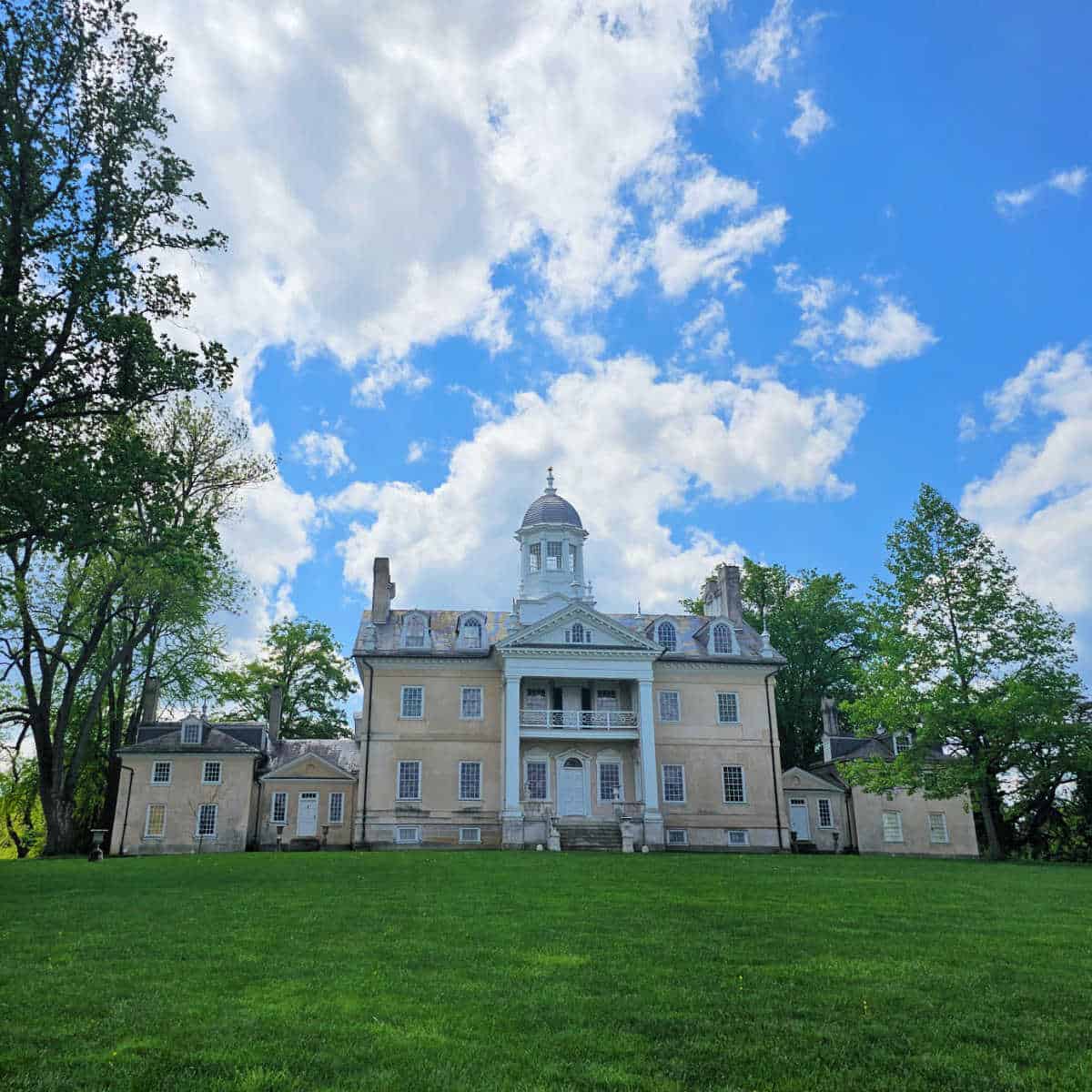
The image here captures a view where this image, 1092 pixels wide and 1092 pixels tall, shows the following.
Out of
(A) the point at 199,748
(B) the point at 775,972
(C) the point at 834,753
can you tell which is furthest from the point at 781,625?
(B) the point at 775,972

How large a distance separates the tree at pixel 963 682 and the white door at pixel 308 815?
2032 cm

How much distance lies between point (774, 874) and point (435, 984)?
12.7m

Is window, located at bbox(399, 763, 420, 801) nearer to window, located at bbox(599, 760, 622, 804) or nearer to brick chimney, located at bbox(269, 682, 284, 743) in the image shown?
window, located at bbox(599, 760, 622, 804)

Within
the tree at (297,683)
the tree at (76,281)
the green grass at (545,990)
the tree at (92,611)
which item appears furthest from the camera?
the tree at (297,683)

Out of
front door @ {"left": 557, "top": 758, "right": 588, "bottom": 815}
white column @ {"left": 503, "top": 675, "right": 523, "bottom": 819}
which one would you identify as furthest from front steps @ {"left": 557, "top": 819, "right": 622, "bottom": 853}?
front door @ {"left": 557, "top": 758, "right": 588, "bottom": 815}

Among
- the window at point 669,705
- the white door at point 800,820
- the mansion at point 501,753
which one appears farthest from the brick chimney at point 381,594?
the white door at point 800,820

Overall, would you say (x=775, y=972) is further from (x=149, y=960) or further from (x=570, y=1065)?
(x=149, y=960)

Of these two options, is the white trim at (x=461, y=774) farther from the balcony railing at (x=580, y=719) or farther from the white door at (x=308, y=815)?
the white door at (x=308, y=815)

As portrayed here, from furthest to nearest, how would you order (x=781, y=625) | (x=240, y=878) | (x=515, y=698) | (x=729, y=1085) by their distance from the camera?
(x=781, y=625)
(x=515, y=698)
(x=240, y=878)
(x=729, y=1085)

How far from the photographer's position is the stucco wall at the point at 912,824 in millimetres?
37531

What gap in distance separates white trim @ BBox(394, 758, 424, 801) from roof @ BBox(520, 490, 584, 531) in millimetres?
11742

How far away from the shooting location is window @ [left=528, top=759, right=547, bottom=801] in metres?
35.9

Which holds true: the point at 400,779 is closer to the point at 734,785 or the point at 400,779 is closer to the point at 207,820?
the point at 207,820

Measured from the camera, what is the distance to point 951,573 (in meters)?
30.8
